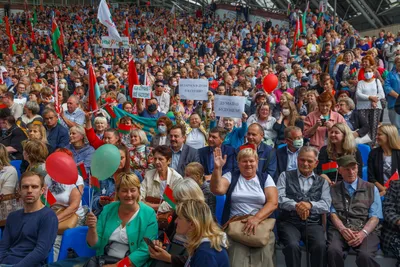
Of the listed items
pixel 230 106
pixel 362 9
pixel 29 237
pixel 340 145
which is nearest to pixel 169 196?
pixel 29 237

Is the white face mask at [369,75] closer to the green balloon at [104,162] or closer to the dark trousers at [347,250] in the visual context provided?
the dark trousers at [347,250]

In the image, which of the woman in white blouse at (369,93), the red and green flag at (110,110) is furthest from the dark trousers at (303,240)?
the red and green flag at (110,110)

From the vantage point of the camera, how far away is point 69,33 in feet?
88.6

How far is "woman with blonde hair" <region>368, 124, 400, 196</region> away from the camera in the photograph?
5.47 meters

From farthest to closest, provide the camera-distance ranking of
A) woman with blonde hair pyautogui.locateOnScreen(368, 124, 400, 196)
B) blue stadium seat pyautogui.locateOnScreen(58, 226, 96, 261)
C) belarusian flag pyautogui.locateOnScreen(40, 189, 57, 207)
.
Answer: woman with blonde hair pyautogui.locateOnScreen(368, 124, 400, 196)
belarusian flag pyautogui.locateOnScreen(40, 189, 57, 207)
blue stadium seat pyautogui.locateOnScreen(58, 226, 96, 261)

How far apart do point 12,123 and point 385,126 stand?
16.1 feet

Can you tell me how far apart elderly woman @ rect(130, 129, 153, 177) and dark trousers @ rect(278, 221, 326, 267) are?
229cm

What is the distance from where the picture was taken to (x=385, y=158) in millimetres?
5527

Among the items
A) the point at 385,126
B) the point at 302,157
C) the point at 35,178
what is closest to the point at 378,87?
the point at 385,126

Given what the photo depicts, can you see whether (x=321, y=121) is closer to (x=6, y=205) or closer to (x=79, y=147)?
(x=79, y=147)

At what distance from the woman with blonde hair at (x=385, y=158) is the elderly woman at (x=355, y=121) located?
123 cm

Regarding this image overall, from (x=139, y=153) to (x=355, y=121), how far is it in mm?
3131

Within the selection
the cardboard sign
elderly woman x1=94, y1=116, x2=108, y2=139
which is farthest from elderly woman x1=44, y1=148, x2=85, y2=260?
the cardboard sign

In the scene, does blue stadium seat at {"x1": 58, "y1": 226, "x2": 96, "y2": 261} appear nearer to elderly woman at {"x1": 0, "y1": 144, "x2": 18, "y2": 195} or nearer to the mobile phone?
the mobile phone
